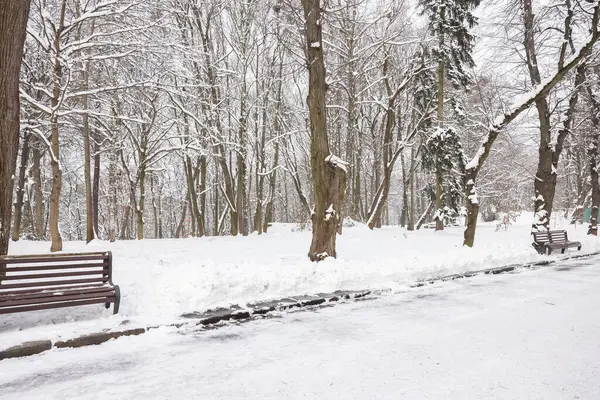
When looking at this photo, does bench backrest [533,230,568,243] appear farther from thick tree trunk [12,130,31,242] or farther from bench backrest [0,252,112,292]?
thick tree trunk [12,130,31,242]

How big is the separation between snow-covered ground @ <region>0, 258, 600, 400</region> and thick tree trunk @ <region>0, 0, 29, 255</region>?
2.29 meters

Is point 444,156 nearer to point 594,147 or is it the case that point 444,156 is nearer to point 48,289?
point 594,147

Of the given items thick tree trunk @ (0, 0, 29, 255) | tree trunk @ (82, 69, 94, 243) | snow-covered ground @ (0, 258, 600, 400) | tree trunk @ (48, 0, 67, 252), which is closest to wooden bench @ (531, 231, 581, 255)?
snow-covered ground @ (0, 258, 600, 400)

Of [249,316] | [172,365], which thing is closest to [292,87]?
[249,316]

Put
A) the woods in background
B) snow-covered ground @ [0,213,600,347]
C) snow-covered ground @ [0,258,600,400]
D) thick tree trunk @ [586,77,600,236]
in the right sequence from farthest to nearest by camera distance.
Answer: thick tree trunk @ [586,77,600,236] < the woods in background < snow-covered ground @ [0,213,600,347] < snow-covered ground @ [0,258,600,400]

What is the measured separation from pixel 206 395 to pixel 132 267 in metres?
6.57

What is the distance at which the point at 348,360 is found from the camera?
3.84 meters

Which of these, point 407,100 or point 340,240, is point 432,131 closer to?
point 407,100

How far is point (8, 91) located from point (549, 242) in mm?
16311

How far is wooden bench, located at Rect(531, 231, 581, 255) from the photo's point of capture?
1295cm

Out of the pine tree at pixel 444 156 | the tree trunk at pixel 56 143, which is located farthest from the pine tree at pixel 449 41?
the tree trunk at pixel 56 143

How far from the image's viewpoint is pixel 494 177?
32.2m

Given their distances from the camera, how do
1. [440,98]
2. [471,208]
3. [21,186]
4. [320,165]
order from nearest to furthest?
[320,165]
[471,208]
[21,186]
[440,98]

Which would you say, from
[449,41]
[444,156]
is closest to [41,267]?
[444,156]
